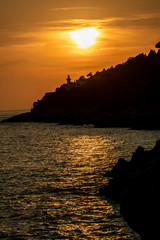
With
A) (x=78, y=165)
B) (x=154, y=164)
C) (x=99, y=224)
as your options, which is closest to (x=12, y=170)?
(x=78, y=165)

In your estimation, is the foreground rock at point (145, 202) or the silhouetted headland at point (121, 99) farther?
the silhouetted headland at point (121, 99)

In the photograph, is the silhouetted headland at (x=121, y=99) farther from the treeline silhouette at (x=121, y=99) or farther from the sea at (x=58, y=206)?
the sea at (x=58, y=206)

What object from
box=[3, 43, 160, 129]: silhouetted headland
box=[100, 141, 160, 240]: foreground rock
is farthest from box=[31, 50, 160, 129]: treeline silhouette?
box=[100, 141, 160, 240]: foreground rock

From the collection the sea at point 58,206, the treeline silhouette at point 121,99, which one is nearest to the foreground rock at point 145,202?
the sea at point 58,206

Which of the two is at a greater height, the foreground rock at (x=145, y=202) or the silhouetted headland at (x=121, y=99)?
the silhouetted headland at (x=121, y=99)

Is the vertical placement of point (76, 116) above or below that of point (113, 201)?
above

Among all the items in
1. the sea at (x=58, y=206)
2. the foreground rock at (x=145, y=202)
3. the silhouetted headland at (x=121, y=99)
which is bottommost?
the sea at (x=58, y=206)

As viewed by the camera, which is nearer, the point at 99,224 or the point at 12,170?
the point at 99,224

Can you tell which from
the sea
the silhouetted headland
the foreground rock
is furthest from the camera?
the silhouetted headland

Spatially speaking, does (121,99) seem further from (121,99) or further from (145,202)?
(145,202)

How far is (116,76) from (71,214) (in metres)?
175

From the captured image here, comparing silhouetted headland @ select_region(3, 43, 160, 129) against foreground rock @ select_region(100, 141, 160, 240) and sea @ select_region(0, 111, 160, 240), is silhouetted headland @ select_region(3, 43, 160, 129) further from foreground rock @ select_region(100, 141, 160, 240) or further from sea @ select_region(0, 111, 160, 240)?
foreground rock @ select_region(100, 141, 160, 240)

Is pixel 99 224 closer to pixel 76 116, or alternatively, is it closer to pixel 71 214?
pixel 71 214

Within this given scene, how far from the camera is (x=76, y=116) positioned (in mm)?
172375
